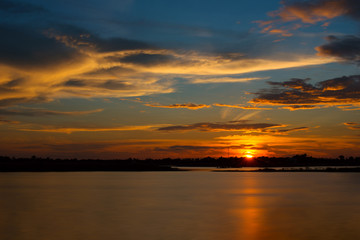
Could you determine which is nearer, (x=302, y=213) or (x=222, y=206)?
(x=302, y=213)

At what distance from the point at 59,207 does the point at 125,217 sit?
417 inches

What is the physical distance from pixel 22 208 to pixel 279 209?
25.5 m

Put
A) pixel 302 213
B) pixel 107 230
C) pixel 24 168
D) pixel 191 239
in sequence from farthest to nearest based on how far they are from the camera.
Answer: pixel 24 168
pixel 302 213
pixel 107 230
pixel 191 239

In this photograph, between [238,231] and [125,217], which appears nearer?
[238,231]

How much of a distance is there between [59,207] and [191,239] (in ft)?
66.0

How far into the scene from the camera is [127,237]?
2602cm

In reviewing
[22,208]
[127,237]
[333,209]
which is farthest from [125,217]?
[333,209]

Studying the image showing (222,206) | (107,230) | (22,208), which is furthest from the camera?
(222,206)

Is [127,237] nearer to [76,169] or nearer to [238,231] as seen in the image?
[238,231]

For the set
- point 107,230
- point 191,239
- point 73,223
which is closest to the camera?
point 191,239

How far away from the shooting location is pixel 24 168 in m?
183

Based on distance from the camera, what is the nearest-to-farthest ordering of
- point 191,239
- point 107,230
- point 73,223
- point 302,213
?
point 191,239 → point 107,230 → point 73,223 → point 302,213

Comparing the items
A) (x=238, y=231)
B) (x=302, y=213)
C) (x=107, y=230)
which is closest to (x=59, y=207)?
(x=107, y=230)

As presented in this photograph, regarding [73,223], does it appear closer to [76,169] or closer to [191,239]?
[191,239]
